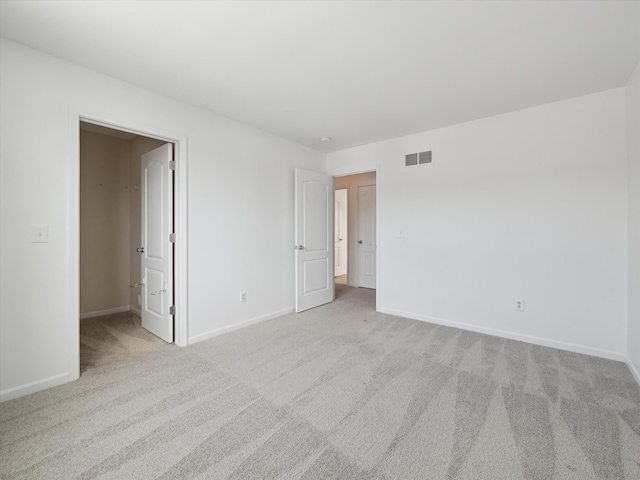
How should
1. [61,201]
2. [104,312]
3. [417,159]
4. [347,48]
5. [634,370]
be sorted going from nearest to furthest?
[347,48] < [61,201] < [634,370] < [417,159] < [104,312]

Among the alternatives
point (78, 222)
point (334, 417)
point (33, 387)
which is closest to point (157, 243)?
point (78, 222)

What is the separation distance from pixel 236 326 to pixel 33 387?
5.61ft

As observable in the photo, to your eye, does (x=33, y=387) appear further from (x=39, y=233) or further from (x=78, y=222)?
(x=78, y=222)

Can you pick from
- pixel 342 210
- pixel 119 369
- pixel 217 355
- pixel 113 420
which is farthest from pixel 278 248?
pixel 342 210

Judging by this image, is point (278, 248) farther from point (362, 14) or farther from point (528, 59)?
point (528, 59)

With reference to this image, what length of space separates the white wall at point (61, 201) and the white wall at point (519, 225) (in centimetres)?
208

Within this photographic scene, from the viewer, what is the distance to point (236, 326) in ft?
11.1

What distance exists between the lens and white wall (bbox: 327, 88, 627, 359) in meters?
2.63

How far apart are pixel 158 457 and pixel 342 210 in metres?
6.54

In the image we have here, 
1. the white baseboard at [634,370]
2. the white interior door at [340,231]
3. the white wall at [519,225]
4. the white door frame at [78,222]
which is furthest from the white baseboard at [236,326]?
the white interior door at [340,231]

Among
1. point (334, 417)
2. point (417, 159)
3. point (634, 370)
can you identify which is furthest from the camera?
point (417, 159)

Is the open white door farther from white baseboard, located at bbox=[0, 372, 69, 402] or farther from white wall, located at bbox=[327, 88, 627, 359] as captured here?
white baseboard, located at bbox=[0, 372, 69, 402]

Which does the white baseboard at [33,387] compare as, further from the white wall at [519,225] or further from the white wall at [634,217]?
the white wall at [634,217]

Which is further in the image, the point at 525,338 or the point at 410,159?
the point at 410,159
